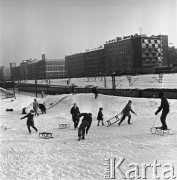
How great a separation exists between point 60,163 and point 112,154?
1731 mm

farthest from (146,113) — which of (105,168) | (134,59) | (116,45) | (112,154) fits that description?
(116,45)

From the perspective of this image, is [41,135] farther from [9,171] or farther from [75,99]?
[75,99]

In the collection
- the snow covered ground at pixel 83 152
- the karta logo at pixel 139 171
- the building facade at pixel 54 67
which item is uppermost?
the building facade at pixel 54 67

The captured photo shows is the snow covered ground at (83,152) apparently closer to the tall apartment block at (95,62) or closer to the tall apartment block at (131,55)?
the tall apartment block at (131,55)

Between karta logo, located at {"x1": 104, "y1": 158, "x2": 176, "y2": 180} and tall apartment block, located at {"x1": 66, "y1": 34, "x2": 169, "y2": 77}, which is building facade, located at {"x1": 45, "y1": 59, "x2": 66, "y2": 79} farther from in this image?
karta logo, located at {"x1": 104, "y1": 158, "x2": 176, "y2": 180}

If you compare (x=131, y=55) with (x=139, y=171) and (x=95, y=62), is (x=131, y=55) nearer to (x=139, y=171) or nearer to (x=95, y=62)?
(x=95, y=62)

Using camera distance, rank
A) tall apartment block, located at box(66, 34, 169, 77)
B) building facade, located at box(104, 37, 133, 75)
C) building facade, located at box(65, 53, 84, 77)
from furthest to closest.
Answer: building facade, located at box(65, 53, 84, 77) < building facade, located at box(104, 37, 133, 75) < tall apartment block, located at box(66, 34, 169, 77)

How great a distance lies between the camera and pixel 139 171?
24.2 feet

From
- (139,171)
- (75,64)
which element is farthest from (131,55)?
(139,171)

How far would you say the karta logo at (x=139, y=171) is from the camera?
7.04 meters

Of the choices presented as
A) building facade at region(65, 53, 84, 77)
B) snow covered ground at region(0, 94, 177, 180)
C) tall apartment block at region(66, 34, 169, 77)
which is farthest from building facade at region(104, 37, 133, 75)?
snow covered ground at region(0, 94, 177, 180)

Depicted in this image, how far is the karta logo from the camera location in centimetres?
704

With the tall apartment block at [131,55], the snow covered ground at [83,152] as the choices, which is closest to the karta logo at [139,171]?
the snow covered ground at [83,152]

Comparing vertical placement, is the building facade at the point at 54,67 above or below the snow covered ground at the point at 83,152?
above
